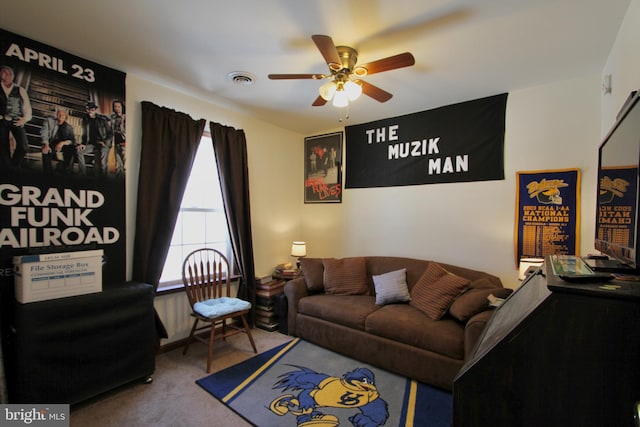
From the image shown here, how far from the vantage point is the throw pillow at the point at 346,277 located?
3309 mm

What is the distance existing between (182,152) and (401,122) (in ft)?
7.93

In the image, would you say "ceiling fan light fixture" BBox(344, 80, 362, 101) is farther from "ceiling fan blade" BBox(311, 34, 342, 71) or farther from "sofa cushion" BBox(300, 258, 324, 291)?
"sofa cushion" BBox(300, 258, 324, 291)

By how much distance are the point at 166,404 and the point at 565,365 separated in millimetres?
2367

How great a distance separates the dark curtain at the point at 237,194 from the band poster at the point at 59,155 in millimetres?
929

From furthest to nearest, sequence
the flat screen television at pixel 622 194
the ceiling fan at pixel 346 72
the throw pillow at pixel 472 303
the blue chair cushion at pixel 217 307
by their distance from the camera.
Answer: the blue chair cushion at pixel 217 307
the throw pillow at pixel 472 303
the ceiling fan at pixel 346 72
the flat screen television at pixel 622 194

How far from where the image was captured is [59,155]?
223 centimetres

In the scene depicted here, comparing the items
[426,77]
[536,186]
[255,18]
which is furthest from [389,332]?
[255,18]

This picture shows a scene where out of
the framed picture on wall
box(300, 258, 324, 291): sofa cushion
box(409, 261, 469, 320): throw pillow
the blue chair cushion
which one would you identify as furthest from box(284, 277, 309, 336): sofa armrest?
the framed picture on wall

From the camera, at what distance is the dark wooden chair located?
2.64 m

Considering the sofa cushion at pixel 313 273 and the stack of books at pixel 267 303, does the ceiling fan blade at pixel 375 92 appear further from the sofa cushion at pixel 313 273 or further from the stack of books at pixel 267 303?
the stack of books at pixel 267 303

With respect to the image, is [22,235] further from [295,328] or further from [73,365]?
[295,328]

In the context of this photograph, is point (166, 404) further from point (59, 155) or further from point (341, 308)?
point (59, 155)

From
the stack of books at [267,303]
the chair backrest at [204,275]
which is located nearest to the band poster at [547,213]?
the stack of books at [267,303]

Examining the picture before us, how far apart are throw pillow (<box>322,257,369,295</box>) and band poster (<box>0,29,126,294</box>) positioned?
6.55 ft
